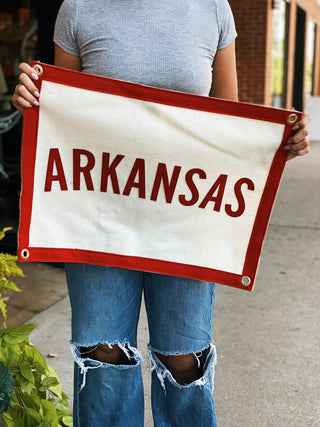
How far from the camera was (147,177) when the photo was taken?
1.68 meters

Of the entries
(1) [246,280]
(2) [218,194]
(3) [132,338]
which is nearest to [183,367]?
(3) [132,338]

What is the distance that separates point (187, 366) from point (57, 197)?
2.17 feet

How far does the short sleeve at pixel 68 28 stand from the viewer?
164cm

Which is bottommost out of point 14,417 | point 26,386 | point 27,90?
point 14,417

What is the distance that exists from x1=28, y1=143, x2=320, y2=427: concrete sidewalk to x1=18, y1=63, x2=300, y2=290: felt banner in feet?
3.65

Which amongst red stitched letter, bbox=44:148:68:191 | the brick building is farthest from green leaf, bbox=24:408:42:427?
the brick building

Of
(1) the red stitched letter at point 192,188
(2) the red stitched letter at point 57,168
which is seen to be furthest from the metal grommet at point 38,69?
(1) the red stitched letter at point 192,188

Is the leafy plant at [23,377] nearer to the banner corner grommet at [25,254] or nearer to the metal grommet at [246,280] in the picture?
the banner corner grommet at [25,254]

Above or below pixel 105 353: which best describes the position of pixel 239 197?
above

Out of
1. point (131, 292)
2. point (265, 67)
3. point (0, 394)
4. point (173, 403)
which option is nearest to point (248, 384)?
point (173, 403)

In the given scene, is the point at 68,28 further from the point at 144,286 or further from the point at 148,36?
the point at 144,286

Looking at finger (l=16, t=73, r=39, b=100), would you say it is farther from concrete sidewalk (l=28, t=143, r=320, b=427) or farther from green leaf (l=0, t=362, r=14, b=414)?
concrete sidewalk (l=28, t=143, r=320, b=427)

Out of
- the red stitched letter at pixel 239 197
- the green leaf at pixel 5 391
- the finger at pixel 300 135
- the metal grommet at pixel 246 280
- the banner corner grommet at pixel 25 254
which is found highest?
the finger at pixel 300 135

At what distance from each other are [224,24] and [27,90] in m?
0.60
